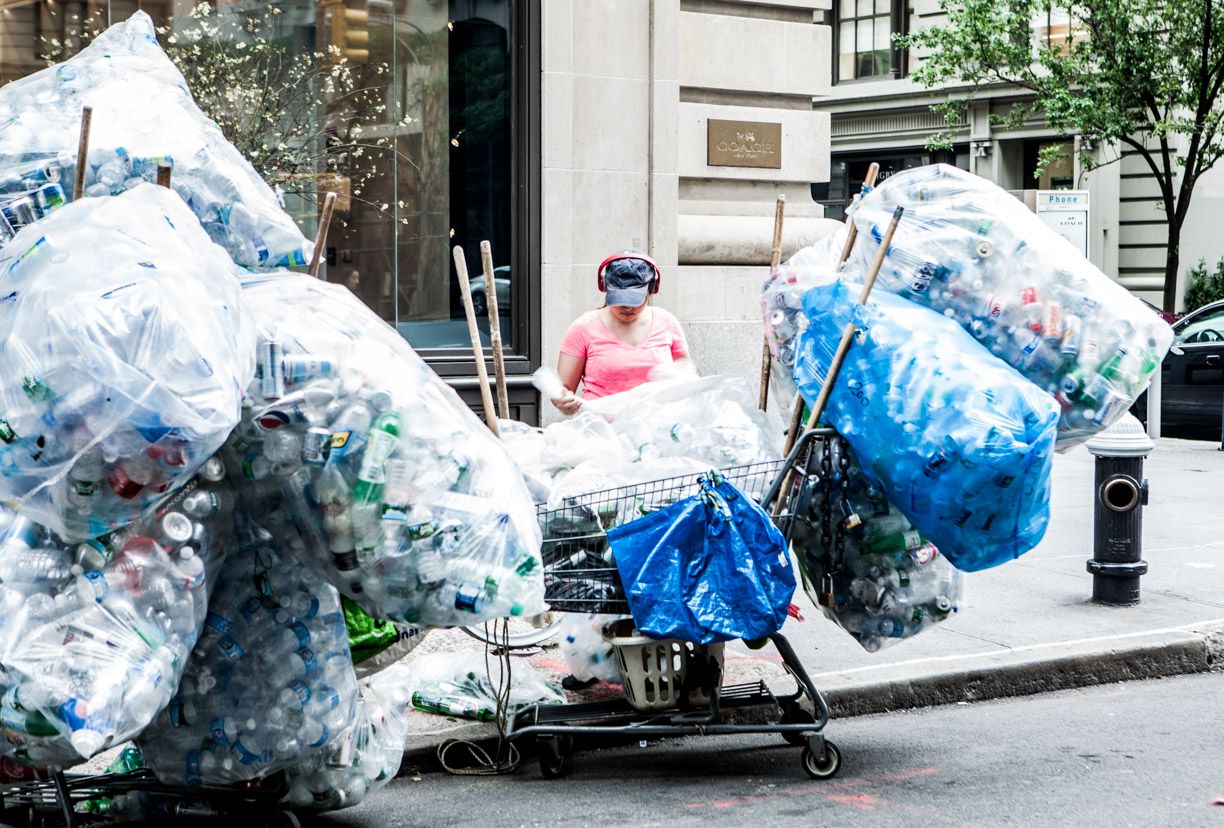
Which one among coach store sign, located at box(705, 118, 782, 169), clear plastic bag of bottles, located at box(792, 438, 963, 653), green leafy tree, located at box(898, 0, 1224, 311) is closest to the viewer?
clear plastic bag of bottles, located at box(792, 438, 963, 653)

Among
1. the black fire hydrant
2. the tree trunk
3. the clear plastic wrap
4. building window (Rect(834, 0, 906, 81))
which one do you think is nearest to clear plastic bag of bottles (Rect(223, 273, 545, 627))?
the clear plastic wrap

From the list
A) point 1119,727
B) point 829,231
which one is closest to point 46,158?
point 1119,727

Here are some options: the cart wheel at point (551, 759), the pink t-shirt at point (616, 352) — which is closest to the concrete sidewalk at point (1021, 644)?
the cart wheel at point (551, 759)

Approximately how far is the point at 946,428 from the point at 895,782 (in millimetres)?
1329

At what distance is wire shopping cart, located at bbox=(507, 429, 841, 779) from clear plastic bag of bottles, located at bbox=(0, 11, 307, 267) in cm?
133

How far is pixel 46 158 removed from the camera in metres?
4.03

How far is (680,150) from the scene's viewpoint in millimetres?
11242

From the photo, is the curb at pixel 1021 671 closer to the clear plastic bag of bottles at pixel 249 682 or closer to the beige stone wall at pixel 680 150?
the clear plastic bag of bottles at pixel 249 682

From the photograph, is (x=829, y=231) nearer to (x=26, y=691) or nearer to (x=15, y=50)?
(x=15, y=50)

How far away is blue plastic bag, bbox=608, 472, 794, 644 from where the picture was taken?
4859 millimetres

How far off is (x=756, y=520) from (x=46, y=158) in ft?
7.76

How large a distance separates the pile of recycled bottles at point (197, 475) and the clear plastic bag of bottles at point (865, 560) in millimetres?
1410

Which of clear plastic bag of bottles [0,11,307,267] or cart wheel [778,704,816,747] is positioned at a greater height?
clear plastic bag of bottles [0,11,307,267]

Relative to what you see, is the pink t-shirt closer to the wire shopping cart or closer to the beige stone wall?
the wire shopping cart
